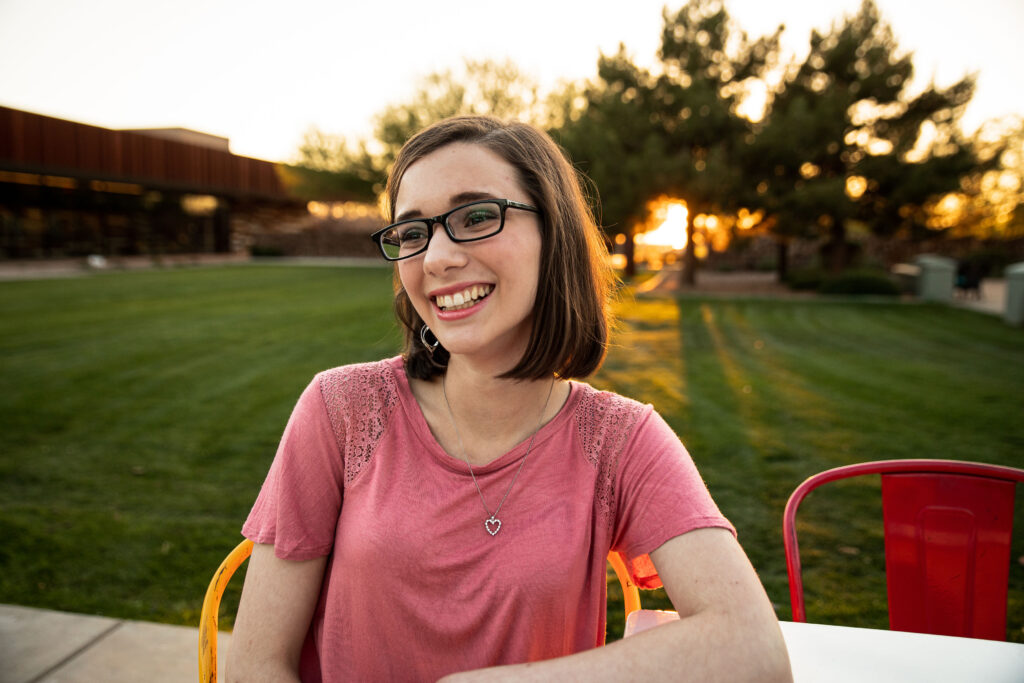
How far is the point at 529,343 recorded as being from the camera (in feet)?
4.42

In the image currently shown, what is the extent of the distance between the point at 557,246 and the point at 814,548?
9.27ft

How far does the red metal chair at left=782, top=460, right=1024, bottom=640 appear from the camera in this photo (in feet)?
5.48

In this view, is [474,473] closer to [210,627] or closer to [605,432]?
[605,432]

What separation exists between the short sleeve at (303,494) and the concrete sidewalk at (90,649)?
4.62 ft

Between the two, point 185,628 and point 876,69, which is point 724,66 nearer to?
point 876,69

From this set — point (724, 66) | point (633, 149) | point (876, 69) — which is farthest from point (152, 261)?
point (876, 69)

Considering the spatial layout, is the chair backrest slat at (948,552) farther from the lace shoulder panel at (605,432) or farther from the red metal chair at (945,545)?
the lace shoulder panel at (605,432)

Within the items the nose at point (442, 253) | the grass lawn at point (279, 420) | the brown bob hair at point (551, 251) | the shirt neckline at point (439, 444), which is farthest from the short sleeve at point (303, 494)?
the grass lawn at point (279, 420)

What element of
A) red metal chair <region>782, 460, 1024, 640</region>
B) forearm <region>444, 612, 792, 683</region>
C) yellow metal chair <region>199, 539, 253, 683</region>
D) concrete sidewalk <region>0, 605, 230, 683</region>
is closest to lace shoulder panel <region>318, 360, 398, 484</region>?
yellow metal chair <region>199, 539, 253, 683</region>

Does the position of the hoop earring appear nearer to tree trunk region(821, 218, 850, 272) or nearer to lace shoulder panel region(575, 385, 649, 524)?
lace shoulder panel region(575, 385, 649, 524)

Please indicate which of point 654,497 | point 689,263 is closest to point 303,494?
point 654,497

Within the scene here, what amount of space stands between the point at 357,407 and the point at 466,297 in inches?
13.1

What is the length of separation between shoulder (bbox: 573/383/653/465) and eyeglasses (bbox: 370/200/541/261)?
0.42 m

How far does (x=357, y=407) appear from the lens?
4.37 ft
